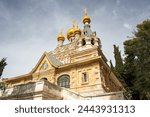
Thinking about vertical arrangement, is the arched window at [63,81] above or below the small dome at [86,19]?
below

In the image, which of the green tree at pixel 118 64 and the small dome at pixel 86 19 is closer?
the green tree at pixel 118 64

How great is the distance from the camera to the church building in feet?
50.6

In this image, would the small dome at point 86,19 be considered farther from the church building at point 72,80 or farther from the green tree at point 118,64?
the green tree at point 118,64

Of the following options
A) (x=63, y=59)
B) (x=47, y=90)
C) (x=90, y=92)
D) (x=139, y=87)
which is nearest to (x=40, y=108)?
(x=47, y=90)

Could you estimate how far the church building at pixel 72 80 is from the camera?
15.4 metres

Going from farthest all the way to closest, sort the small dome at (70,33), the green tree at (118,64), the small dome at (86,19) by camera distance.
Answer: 1. the small dome at (70,33)
2. the small dome at (86,19)
3. the green tree at (118,64)

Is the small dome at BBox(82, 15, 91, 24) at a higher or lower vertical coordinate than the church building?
higher

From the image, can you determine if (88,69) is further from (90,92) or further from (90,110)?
(90,110)

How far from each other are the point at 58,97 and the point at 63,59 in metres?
24.1

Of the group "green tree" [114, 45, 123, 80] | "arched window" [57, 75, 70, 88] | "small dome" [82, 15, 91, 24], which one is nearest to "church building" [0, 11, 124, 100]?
"arched window" [57, 75, 70, 88]

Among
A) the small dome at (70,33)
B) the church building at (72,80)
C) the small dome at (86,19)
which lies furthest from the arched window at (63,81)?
the small dome at (70,33)

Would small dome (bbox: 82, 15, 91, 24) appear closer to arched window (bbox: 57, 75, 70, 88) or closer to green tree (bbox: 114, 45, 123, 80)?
green tree (bbox: 114, 45, 123, 80)

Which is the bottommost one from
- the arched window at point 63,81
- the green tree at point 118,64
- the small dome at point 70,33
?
the arched window at point 63,81

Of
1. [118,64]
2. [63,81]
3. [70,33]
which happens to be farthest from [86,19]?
[63,81]
